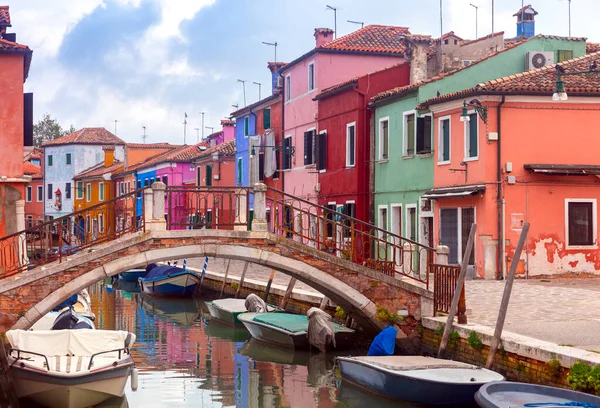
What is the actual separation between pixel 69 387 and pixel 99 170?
52.7m

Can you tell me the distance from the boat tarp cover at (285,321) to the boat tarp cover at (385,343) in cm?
285

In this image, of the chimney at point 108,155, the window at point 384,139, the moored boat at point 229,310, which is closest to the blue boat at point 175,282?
the moored boat at point 229,310

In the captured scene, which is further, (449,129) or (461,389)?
(449,129)

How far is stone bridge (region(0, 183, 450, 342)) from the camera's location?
49.3ft

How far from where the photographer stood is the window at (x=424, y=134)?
2472cm

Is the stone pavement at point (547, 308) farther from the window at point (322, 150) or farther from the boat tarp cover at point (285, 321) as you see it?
the window at point (322, 150)

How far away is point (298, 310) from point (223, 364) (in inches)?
163

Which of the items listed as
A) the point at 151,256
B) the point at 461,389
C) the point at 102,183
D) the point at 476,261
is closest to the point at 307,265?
the point at 151,256

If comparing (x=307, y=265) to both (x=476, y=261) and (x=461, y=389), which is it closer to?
(x=461, y=389)

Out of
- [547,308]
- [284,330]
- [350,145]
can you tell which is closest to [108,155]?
[350,145]

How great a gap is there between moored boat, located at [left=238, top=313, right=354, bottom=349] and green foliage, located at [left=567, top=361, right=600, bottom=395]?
7363mm

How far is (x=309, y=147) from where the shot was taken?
32.2 metres

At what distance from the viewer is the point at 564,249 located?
22.5 metres

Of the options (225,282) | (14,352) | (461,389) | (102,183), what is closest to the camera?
(461,389)
